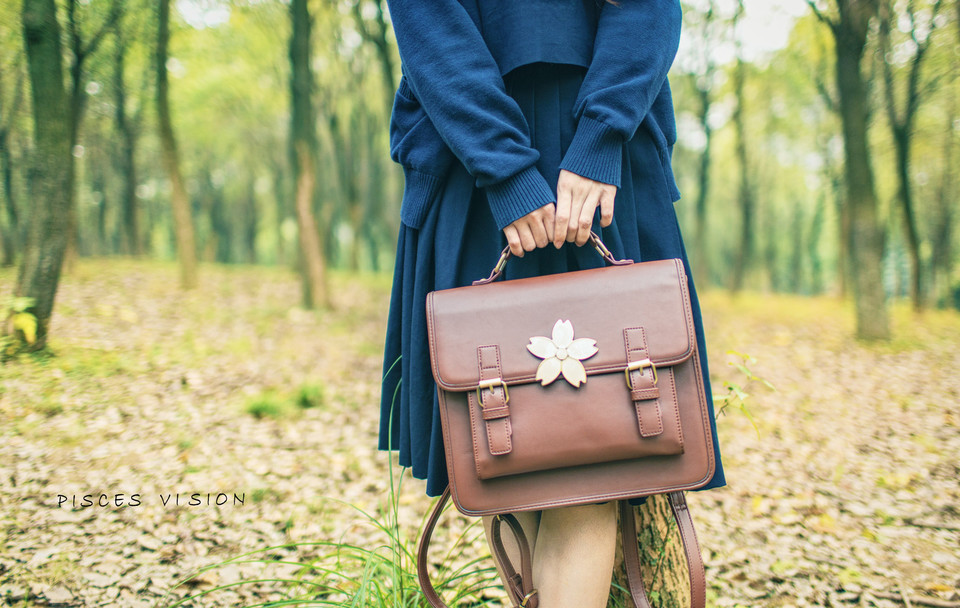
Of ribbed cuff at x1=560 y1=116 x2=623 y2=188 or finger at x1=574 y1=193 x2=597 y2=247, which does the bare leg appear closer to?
finger at x1=574 y1=193 x2=597 y2=247

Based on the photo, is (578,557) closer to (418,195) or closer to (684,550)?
(684,550)

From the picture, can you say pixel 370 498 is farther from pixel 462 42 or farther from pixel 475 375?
pixel 462 42

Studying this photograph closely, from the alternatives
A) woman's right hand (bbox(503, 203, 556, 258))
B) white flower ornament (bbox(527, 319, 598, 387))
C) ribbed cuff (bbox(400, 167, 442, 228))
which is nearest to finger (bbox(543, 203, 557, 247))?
woman's right hand (bbox(503, 203, 556, 258))

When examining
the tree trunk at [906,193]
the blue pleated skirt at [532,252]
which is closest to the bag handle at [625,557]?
the blue pleated skirt at [532,252]

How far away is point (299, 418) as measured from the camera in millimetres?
4406

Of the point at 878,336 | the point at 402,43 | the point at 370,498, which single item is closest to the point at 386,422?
the point at 402,43

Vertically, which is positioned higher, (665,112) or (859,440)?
(665,112)

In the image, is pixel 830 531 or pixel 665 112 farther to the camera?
pixel 830 531

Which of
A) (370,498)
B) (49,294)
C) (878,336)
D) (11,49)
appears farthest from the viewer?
(878,336)

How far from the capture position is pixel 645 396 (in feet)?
3.68

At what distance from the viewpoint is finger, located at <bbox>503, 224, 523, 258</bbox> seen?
1229 millimetres

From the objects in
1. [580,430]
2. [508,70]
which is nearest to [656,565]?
[580,430]

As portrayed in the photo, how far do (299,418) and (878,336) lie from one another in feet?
25.0

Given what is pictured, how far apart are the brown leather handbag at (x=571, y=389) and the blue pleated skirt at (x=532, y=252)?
5.6 inches
